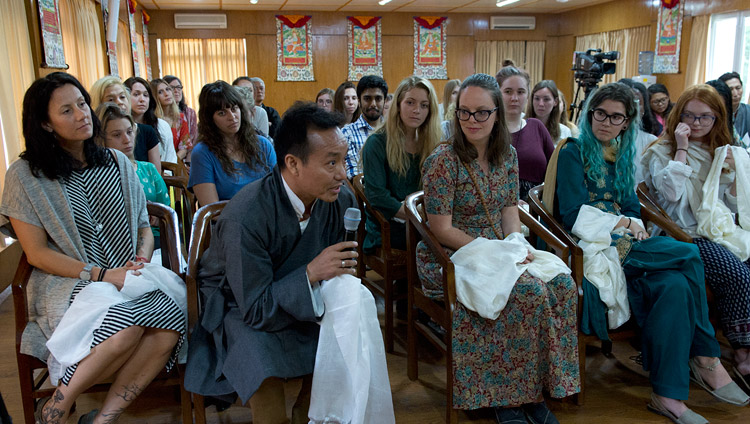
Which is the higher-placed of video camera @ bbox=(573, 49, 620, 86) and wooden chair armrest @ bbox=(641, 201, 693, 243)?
video camera @ bbox=(573, 49, 620, 86)

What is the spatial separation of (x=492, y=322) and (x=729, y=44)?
853 cm

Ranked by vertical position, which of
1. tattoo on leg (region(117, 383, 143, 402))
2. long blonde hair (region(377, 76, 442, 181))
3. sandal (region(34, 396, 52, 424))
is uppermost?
long blonde hair (region(377, 76, 442, 181))

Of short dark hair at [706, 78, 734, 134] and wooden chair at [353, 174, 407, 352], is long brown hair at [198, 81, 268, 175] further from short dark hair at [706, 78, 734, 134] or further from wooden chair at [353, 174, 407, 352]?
short dark hair at [706, 78, 734, 134]

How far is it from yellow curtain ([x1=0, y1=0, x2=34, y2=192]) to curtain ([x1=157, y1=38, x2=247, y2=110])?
7.26 m

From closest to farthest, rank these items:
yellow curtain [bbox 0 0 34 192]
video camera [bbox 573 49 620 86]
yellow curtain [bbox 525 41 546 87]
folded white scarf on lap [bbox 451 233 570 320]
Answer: folded white scarf on lap [bbox 451 233 570 320] < yellow curtain [bbox 0 0 34 192] < video camera [bbox 573 49 620 86] < yellow curtain [bbox 525 41 546 87]

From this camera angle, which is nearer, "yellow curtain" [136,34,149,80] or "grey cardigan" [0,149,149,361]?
"grey cardigan" [0,149,149,361]

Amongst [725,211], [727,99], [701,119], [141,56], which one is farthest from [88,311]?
[141,56]

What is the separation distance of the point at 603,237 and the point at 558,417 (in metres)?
0.77

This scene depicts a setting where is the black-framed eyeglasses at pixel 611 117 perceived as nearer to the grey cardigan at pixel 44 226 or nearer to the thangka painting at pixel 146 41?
the grey cardigan at pixel 44 226

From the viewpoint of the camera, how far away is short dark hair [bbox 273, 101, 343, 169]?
165 cm

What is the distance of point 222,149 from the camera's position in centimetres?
284

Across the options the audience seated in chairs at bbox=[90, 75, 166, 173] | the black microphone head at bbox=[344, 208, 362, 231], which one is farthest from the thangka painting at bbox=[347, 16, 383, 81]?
the black microphone head at bbox=[344, 208, 362, 231]

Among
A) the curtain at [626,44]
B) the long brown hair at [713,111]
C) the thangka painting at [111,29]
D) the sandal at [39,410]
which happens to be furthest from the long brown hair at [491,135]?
the curtain at [626,44]

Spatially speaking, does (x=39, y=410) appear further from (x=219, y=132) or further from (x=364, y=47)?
(x=364, y=47)
